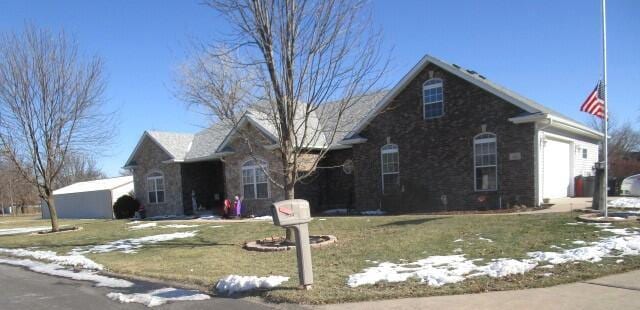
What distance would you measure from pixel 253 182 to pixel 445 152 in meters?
9.98

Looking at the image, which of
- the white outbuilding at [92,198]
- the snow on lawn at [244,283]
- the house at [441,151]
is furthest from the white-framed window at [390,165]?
the white outbuilding at [92,198]

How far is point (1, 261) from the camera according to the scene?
13922 millimetres

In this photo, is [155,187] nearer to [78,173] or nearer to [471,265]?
[471,265]

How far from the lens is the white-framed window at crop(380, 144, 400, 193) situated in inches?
782

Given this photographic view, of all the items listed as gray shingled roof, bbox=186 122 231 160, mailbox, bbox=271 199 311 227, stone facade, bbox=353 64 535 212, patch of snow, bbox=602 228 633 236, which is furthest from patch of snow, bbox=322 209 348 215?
mailbox, bbox=271 199 311 227

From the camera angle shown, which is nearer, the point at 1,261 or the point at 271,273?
the point at 271,273

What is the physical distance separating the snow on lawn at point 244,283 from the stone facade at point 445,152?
10472mm

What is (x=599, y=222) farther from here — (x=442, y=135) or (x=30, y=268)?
(x=30, y=268)

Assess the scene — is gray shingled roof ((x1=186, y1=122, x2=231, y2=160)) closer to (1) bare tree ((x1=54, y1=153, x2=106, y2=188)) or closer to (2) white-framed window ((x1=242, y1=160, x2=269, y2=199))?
(2) white-framed window ((x1=242, y1=160, x2=269, y2=199))

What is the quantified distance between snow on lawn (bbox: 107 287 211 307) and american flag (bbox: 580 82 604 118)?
37.0ft

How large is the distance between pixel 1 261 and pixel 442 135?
14.5 m

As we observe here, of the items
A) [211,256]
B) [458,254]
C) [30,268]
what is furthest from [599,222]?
[30,268]

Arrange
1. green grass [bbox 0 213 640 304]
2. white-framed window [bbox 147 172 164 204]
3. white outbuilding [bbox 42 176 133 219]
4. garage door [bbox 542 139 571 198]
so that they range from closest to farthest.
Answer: green grass [bbox 0 213 640 304], garage door [bbox 542 139 571 198], white-framed window [bbox 147 172 164 204], white outbuilding [bbox 42 176 133 219]

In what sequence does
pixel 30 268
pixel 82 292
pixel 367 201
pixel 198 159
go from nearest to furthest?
pixel 82 292, pixel 30 268, pixel 367 201, pixel 198 159
